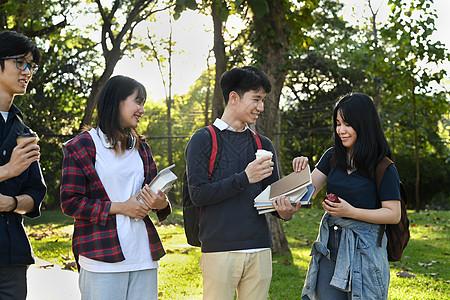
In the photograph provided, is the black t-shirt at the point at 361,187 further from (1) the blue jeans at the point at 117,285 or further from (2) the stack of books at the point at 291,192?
(1) the blue jeans at the point at 117,285

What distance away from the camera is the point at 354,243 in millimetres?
3207

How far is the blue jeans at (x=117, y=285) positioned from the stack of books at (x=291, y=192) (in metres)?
0.75

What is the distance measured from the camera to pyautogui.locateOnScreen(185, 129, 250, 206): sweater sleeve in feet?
10.3

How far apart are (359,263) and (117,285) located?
138cm

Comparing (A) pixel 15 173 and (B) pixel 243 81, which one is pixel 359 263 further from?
(A) pixel 15 173

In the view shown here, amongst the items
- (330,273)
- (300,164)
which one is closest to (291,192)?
(300,164)

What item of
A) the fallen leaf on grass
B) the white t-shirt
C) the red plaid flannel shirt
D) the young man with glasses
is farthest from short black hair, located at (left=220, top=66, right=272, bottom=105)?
the fallen leaf on grass

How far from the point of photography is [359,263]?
3188mm

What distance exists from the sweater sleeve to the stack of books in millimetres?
184

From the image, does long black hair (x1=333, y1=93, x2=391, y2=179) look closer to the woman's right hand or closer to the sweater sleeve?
the woman's right hand

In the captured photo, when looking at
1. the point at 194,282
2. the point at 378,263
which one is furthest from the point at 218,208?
the point at 194,282

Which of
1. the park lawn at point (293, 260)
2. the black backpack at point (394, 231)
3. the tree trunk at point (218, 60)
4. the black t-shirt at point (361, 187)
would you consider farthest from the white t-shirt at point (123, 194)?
the tree trunk at point (218, 60)

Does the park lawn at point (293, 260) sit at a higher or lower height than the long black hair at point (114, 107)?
lower

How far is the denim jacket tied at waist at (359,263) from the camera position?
316cm
